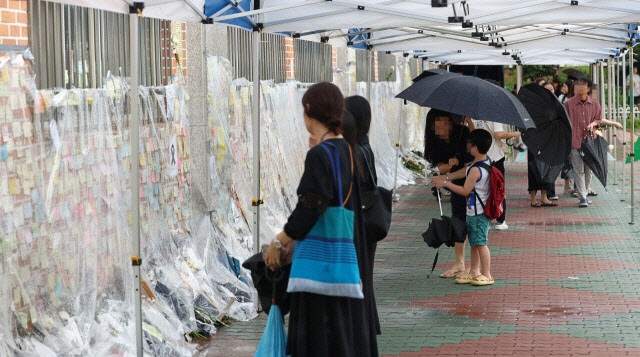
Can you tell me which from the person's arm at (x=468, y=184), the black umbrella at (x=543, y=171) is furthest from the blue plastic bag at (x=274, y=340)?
the black umbrella at (x=543, y=171)

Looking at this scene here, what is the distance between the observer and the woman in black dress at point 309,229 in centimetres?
438

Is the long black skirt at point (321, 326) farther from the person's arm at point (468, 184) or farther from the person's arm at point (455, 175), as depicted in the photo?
the person's arm at point (455, 175)

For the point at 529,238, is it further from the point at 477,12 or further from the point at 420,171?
the point at 420,171

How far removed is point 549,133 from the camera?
1118 centimetres

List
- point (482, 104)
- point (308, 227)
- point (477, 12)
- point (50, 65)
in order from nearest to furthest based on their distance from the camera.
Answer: point (308, 227) → point (50, 65) → point (482, 104) → point (477, 12)

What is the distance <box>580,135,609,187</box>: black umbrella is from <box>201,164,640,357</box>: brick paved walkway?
1.03m

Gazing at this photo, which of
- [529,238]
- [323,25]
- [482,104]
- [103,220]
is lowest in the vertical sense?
[529,238]

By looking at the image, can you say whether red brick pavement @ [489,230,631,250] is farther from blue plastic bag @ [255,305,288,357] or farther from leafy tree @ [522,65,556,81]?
leafy tree @ [522,65,556,81]

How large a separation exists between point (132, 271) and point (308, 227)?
202 centimetres

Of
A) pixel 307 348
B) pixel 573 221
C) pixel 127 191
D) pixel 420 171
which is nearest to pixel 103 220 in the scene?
pixel 127 191

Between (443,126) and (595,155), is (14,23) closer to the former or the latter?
(443,126)

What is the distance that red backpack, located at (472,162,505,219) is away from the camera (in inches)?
319

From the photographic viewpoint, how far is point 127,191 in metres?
6.22

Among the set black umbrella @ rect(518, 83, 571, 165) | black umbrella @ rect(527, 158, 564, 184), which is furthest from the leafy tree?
black umbrella @ rect(518, 83, 571, 165)
